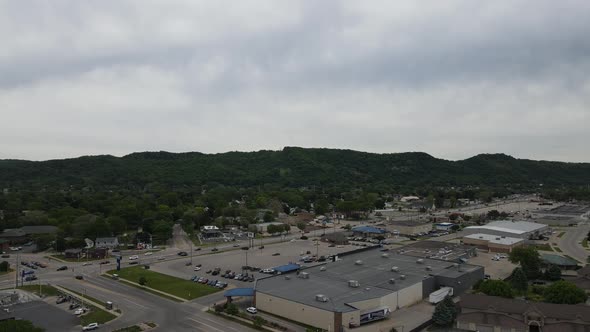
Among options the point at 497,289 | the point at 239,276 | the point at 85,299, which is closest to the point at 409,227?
the point at 239,276

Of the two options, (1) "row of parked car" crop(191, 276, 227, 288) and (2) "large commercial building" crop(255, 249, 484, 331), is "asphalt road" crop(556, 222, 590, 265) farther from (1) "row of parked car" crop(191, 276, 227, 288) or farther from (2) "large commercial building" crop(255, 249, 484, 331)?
(1) "row of parked car" crop(191, 276, 227, 288)

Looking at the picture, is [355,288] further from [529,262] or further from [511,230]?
[511,230]

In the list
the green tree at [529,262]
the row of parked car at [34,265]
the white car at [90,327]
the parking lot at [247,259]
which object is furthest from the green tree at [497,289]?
the row of parked car at [34,265]

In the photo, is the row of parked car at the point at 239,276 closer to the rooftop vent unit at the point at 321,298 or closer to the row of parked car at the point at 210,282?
the row of parked car at the point at 210,282

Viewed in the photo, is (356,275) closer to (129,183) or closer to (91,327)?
(91,327)

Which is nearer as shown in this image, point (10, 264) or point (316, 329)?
point (316, 329)

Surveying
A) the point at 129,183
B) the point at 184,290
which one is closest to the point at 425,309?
the point at 184,290
